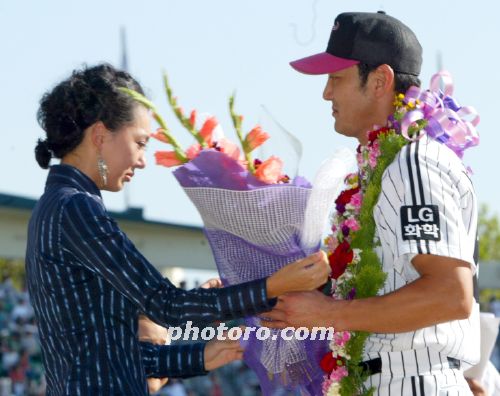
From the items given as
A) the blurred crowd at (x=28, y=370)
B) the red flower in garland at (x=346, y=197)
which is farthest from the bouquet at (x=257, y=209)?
the blurred crowd at (x=28, y=370)

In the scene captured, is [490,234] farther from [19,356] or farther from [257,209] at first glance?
[257,209]

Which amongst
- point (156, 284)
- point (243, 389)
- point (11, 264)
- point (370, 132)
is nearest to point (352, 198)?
point (370, 132)

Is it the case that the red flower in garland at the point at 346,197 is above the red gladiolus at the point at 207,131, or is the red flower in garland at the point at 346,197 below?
below

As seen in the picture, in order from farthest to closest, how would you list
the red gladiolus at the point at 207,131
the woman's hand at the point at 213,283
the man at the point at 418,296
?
the woman's hand at the point at 213,283
the red gladiolus at the point at 207,131
the man at the point at 418,296

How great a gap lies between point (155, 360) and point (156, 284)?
0.60m

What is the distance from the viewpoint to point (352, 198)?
14.1 ft

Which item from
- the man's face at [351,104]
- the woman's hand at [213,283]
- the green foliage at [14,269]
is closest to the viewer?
the man's face at [351,104]

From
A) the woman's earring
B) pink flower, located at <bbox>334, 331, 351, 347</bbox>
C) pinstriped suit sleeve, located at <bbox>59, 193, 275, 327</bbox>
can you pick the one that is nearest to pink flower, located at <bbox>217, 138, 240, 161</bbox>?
the woman's earring

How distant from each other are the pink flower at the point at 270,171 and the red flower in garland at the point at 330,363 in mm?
636

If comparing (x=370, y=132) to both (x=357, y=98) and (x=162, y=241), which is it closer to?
(x=357, y=98)

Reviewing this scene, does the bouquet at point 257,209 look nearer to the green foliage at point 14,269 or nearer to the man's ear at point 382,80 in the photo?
the man's ear at point 382,80

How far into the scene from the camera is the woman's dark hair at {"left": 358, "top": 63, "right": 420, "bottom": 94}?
4352 mm

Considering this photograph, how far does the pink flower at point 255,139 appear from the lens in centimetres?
421

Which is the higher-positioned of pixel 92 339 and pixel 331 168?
pixel 331 168
